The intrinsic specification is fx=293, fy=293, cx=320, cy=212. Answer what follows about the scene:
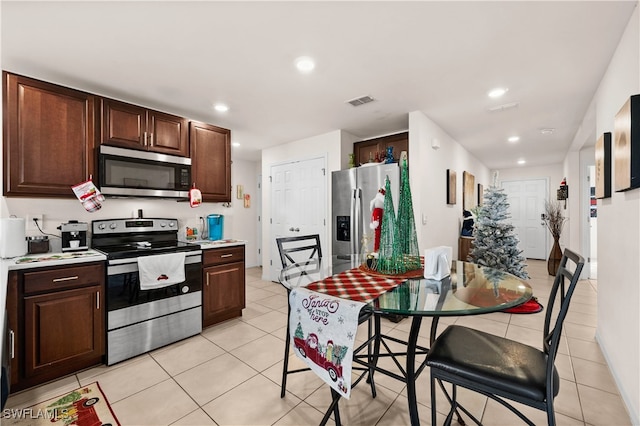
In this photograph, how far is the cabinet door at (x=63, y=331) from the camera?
1.99m

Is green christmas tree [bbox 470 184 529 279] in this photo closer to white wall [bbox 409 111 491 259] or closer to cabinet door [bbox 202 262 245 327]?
white wall [bbox 409 111 491 259]

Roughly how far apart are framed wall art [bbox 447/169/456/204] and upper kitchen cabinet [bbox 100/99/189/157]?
3411 millimetres

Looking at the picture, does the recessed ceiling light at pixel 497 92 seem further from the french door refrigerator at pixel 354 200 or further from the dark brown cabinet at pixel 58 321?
the dark brown cabinet at pixel 58 321

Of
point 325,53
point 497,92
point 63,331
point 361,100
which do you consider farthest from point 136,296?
point 497,92

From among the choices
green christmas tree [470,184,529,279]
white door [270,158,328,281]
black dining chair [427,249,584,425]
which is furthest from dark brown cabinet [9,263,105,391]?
green christmas tree [470,184,529,279]

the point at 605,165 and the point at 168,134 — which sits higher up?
the point at 168,134

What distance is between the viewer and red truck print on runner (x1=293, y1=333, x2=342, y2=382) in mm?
1307

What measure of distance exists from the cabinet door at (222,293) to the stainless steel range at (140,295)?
0.10 m

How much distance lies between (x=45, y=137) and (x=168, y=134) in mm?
960

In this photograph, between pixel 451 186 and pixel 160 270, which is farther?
pixel 451 186

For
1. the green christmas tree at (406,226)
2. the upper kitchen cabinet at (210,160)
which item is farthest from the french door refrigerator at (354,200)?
the green christmas tree at (406,226)

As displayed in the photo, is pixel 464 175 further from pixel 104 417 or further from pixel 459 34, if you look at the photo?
pixel 104 417

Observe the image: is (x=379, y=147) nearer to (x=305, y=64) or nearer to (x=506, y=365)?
(x=305, y=64)

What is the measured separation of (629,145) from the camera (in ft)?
5.29
